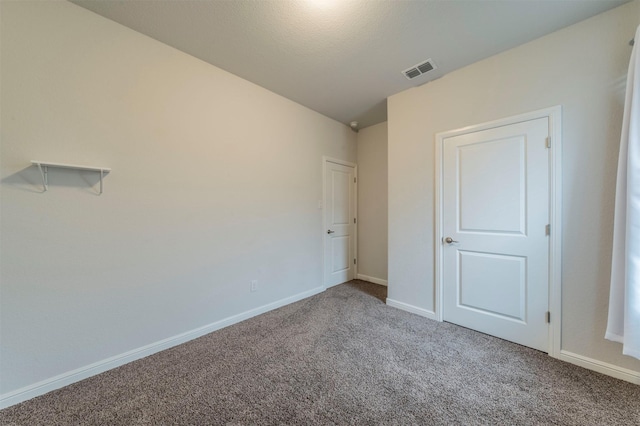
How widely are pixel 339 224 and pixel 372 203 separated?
0.67 m

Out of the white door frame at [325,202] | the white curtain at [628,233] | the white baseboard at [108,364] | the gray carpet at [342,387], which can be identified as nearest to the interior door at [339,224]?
the white door frame at [325,202]

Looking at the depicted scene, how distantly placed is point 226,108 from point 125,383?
2.44m

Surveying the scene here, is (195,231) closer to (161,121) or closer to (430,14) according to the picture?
(161,121)

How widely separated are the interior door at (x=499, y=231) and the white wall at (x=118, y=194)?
201cm

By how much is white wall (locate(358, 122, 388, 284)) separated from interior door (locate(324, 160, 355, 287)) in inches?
6.2

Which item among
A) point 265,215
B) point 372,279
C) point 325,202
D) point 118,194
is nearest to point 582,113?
point 325,202

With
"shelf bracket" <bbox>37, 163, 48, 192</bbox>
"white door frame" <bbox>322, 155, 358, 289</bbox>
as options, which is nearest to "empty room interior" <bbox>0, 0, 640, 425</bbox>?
"shelf bracket" <bbox>37, 163, 48, 192</bbox>

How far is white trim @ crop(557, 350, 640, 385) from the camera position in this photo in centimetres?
158

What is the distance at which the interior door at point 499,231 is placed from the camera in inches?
76.2

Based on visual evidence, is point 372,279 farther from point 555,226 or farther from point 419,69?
point 419,69

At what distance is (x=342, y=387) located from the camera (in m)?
1.57

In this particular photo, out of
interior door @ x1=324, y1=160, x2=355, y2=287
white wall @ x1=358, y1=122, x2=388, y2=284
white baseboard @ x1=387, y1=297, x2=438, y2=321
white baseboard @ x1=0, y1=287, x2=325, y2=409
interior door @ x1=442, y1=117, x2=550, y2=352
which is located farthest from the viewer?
white wall @ x1=358, y1=122, x2=388, y2=284

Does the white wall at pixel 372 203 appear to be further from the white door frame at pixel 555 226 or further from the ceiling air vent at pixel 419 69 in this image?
the white door frame at pixel 555 226

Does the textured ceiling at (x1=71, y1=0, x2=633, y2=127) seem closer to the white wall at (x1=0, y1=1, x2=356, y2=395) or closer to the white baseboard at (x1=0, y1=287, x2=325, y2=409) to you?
the white wall at (x1=0, y1=1, x2=356, y2=395)
